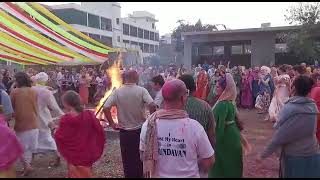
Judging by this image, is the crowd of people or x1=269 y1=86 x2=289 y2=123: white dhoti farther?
x1=269 y1=86 x2=289 y2=123: white dhoti

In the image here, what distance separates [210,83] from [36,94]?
9.53 m

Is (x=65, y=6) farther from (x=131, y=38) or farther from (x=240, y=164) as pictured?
(x=240, y=164)

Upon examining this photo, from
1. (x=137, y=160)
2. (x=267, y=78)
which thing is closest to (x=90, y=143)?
(x=137, y=160)

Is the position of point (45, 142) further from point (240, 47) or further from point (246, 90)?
point (240, 47)

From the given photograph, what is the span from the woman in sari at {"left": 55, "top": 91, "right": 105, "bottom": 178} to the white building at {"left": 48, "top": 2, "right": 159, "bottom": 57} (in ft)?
122

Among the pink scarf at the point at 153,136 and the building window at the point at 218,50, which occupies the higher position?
the building window at the point at 218,50

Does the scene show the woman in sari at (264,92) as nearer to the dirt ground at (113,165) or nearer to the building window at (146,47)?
the dirt ground at (113,165)

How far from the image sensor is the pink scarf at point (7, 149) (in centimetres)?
400

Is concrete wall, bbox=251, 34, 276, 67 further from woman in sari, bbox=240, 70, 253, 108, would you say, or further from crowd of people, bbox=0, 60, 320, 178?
crowd of people, bbox=0, 60, 320, 178

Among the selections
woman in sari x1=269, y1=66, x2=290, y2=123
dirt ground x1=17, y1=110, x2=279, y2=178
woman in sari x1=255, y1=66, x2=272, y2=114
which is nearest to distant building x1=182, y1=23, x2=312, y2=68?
woman in sari x1=255, y1=66, x2=272, y2=114

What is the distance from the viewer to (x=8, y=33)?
31.6ft

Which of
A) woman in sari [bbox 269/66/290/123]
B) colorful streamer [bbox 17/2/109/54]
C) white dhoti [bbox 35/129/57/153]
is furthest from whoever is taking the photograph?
woman in sari [bbox 269/66/290/123]

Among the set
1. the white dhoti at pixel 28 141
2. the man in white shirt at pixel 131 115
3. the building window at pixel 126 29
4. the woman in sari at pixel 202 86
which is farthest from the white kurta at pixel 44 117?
the building window at pixel 126 29

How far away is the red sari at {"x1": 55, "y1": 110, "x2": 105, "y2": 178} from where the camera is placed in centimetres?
482
